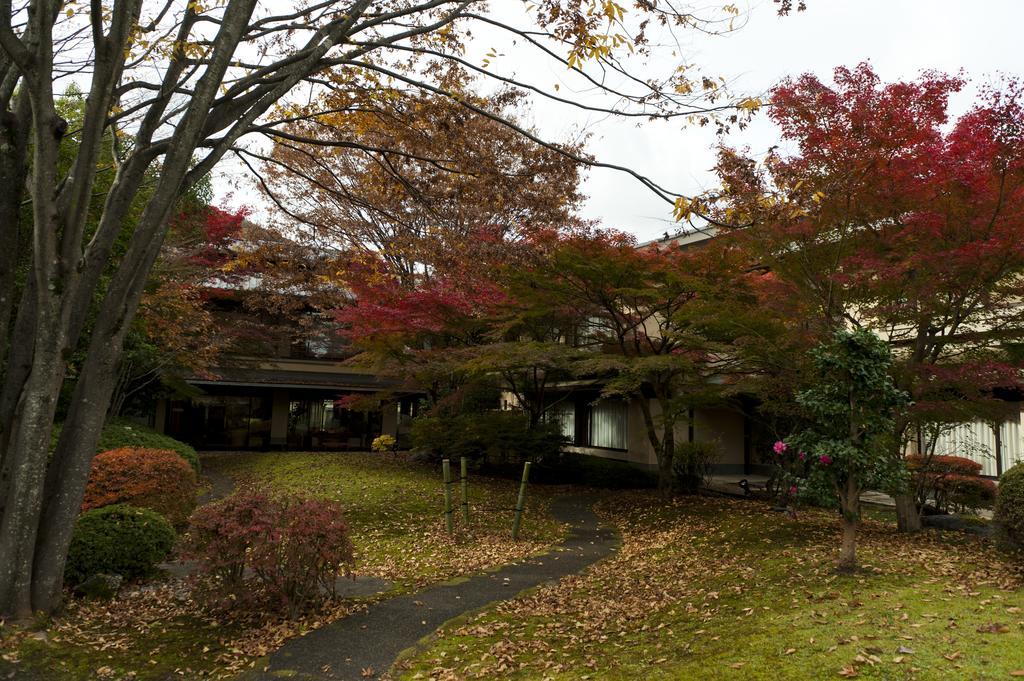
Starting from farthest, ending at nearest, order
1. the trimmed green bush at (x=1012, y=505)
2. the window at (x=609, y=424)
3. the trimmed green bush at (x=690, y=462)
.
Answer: the window at (x=609, y=424)
the trimmed green bush at (x=690, y=462)
the trimmed green bush at (x=1012, y=505)

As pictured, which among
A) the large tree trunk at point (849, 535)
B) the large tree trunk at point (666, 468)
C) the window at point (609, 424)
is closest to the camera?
the large tree trunk at point (849, 535)

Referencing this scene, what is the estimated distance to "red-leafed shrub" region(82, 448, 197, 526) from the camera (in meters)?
10.2

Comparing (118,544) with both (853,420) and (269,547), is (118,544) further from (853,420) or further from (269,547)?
(853,420)

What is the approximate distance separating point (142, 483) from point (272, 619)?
5.09m

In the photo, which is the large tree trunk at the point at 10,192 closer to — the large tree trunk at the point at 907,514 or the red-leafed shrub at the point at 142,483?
the red-leafed shrub at the point at 142,483

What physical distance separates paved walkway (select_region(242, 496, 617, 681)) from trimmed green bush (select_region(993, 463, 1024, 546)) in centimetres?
476

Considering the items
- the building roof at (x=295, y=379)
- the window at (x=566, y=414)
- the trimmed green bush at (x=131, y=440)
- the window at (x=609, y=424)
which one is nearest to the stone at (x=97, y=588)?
the trimmed green bush at (x=131, y=440)

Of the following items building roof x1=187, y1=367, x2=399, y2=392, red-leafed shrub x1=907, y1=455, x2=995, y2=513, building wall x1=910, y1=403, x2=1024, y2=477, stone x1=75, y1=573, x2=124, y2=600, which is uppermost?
building roof x1=187, y1=367, x2=399, y2=392

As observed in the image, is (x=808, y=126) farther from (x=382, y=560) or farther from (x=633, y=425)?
(x=633, y=425)

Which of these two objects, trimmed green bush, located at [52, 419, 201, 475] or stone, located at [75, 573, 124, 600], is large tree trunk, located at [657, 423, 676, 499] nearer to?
trimmed green bush, located at [52, 419, 201, 475]

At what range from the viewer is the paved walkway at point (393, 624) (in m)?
5.50

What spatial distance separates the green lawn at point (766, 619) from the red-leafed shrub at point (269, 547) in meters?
1.36

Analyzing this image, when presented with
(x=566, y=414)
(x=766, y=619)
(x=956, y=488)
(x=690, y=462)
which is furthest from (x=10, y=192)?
(x=566, y=414)

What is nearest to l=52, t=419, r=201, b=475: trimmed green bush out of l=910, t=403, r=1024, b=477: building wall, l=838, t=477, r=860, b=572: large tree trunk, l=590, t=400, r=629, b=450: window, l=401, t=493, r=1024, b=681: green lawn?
l=401, t=493, r=1024, b=681: green lawn
